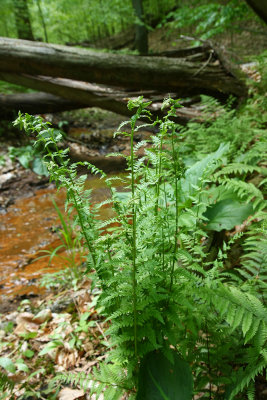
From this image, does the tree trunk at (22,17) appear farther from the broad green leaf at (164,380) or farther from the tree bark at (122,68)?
the broad green leaf at (164,380)

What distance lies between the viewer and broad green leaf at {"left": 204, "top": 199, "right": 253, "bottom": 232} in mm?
2049

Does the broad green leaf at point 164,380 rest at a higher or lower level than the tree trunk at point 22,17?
lower

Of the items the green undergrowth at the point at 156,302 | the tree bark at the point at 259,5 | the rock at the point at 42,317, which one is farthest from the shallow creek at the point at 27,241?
the tree bark at the point at 259,5

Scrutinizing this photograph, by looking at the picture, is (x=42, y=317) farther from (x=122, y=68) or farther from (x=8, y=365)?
(x=122, y=68)

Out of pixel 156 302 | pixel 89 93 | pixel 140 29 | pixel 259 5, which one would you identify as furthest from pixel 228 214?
pixel 140 29

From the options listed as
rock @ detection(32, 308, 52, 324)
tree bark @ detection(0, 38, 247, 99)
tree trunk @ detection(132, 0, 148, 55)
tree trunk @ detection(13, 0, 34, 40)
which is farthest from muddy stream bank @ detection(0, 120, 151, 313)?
tree trunk @ detection(132, 0, 148, 55)

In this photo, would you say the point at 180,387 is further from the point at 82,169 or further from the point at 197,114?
the point at 197,114

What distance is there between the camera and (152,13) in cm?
1588

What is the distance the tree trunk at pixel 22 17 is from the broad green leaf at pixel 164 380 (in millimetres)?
10918

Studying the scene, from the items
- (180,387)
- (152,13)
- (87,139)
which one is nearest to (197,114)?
(87,139)

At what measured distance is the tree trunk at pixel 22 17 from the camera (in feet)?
28.5

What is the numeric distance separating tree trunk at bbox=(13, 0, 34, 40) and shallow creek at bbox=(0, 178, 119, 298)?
24.9 feet

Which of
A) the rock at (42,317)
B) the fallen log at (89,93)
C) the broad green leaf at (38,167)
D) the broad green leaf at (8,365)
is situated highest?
the fallen log at (89,93)

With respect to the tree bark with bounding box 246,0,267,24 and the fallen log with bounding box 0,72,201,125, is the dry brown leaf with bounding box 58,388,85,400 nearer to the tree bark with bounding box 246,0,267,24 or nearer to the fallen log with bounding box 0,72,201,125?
the fallen log with bounding box 0,72,201,125
